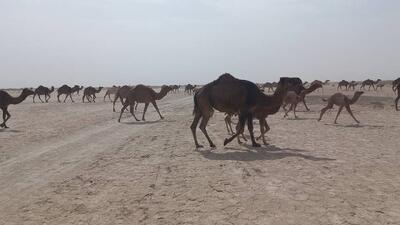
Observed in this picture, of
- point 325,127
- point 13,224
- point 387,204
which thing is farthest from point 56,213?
point 325,127

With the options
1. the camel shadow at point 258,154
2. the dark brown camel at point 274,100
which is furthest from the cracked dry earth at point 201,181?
the dark brown camel at point 274,100

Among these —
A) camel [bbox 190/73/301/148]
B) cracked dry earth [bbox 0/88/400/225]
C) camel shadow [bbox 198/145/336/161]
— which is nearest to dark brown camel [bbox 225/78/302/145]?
camel [bbox 190/73/301/148]

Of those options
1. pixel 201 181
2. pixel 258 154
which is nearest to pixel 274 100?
pixel 258 154

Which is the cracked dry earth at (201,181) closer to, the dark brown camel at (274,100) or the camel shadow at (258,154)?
the camel shadow at (258,154)

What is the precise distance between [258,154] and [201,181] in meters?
3.85

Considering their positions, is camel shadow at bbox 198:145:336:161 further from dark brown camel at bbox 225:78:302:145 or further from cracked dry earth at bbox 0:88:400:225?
dark brown camel at bbox 225:78:302:145

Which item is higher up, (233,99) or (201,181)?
(233,99)

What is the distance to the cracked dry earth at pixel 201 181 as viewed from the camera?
736 cm

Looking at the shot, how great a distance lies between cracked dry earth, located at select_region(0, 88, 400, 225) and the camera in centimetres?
736

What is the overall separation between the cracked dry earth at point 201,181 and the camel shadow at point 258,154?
0.03 metres

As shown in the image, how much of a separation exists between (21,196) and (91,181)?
4.86ft

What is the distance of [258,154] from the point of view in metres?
13.2

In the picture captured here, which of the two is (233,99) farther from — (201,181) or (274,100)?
(201,181)

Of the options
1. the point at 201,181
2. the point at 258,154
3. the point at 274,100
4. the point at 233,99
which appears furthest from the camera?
the point at 274,100
